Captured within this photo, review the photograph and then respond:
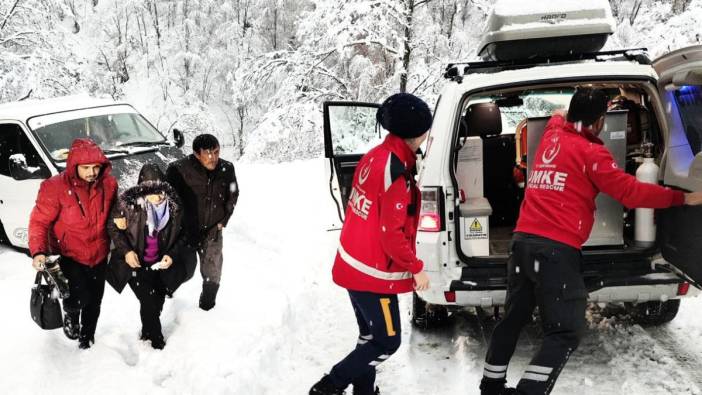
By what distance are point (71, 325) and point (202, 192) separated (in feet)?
4.49

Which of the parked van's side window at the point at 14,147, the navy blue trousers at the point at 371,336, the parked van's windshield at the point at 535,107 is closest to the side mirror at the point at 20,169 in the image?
the parked van's side window at the point at 14,147

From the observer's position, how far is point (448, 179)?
3.93m

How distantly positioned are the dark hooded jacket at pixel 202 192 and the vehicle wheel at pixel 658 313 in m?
3.61

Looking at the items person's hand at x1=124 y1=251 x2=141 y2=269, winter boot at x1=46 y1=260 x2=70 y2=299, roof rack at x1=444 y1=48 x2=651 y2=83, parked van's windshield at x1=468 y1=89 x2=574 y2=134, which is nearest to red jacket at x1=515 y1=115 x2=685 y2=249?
roof rack at x1=444 y1=48 x2=651 y2=83

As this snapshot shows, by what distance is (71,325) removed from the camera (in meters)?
4.05

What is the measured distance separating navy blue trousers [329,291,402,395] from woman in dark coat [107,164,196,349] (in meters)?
1.55

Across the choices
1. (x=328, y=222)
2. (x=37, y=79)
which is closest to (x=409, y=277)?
(x=328, y=222)

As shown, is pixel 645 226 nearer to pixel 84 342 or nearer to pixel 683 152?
pixel 683 152

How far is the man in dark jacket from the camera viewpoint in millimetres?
4422

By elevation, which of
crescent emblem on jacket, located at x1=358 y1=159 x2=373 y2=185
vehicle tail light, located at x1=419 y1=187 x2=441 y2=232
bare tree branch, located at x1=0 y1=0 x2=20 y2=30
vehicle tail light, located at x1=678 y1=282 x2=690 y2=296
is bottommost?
vehicle tail light, located at x1=678 y1=282 x2=690 y2=296

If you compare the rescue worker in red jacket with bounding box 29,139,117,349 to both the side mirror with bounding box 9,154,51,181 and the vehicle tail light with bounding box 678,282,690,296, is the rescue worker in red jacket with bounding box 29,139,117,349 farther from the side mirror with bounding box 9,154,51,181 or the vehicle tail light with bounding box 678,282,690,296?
the vehicle tail light with bounding box 678,282,690,296

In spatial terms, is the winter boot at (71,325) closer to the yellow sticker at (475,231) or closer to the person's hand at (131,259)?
the person's hand at (131,259)

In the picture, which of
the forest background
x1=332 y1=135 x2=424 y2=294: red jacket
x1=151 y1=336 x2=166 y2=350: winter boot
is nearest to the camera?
x1=332 y1=135 x2=424 y2=294: red jacket

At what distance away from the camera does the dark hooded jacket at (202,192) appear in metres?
4.43
